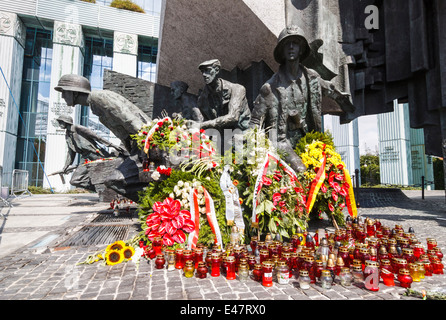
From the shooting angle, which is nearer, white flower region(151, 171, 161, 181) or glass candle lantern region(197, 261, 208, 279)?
glass candle lantern region(197, 261, 208, 279)

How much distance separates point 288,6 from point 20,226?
312 inches

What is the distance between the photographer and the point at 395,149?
27.3 metres

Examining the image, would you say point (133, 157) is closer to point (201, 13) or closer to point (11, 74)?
point (201, 13)

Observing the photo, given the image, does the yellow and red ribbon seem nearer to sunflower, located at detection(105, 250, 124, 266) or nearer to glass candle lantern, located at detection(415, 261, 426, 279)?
glass candle lantern, located at detection(415, 261, 426, 279)

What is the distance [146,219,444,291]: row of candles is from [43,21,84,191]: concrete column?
778 inches

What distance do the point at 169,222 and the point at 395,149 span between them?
100ft

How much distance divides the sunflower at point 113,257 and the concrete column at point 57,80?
19.1 m

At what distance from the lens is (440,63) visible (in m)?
7.02

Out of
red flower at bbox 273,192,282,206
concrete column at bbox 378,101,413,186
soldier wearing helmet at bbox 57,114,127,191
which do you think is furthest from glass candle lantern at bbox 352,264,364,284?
concrete column at bbox 378,101,413,186

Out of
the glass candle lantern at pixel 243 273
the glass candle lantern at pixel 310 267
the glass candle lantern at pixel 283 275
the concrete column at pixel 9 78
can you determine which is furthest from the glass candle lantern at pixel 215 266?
the concrete column at pixel 9 78

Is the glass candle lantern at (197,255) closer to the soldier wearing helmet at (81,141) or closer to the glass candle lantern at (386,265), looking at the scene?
the glass candle lantern at (386,265)

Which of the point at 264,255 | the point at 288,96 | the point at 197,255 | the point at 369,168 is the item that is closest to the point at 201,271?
the point at 197,255

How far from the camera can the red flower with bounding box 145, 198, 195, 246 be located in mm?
3275

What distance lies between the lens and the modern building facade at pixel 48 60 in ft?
62.4
